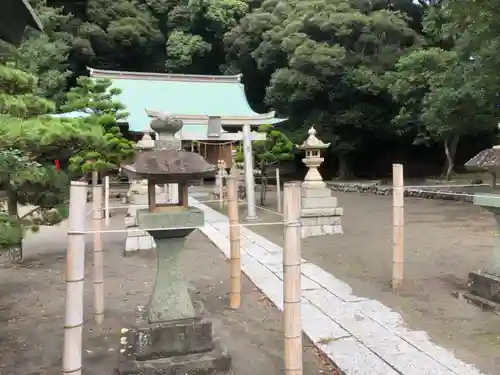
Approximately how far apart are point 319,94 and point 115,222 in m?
13.2

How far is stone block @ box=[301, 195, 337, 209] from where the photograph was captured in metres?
9.16

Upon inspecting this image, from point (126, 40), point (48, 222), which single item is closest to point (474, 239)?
point (48, 222)

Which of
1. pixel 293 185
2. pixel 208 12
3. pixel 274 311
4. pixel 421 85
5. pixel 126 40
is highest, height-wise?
pixel 208 12

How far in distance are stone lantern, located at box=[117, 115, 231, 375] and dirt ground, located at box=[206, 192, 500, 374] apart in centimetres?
209

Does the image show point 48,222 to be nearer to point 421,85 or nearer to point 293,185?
point 293,185

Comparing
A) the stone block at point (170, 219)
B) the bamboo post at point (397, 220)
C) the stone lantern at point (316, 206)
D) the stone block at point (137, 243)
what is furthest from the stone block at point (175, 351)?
the stone lantern at point (316, 206)

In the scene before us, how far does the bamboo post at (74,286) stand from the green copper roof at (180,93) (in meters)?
18.5

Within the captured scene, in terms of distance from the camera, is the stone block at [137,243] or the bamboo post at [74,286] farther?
the stone block at [137,243]

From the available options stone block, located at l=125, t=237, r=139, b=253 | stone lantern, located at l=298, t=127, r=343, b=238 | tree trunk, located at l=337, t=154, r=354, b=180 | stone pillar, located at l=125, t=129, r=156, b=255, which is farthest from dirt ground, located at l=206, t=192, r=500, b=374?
tree trunk, located at l=337, t=154, r=354, b=180

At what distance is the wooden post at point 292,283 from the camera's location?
9.95 ft

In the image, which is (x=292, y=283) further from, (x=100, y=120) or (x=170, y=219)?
(x=100, y=120)

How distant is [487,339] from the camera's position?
4.08m

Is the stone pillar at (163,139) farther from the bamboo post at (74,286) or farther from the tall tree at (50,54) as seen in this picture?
the tall tree at (50,54)

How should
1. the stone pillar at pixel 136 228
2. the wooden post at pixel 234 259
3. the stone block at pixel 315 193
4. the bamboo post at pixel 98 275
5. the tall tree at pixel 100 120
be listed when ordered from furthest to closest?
the tall tree at pixel 100 120 < the stone block at pixel 315 193 < the stone pillar at pixel 136 228 < the wooden post at pixel 234 259 < the bamboo post at pixel 98 275
